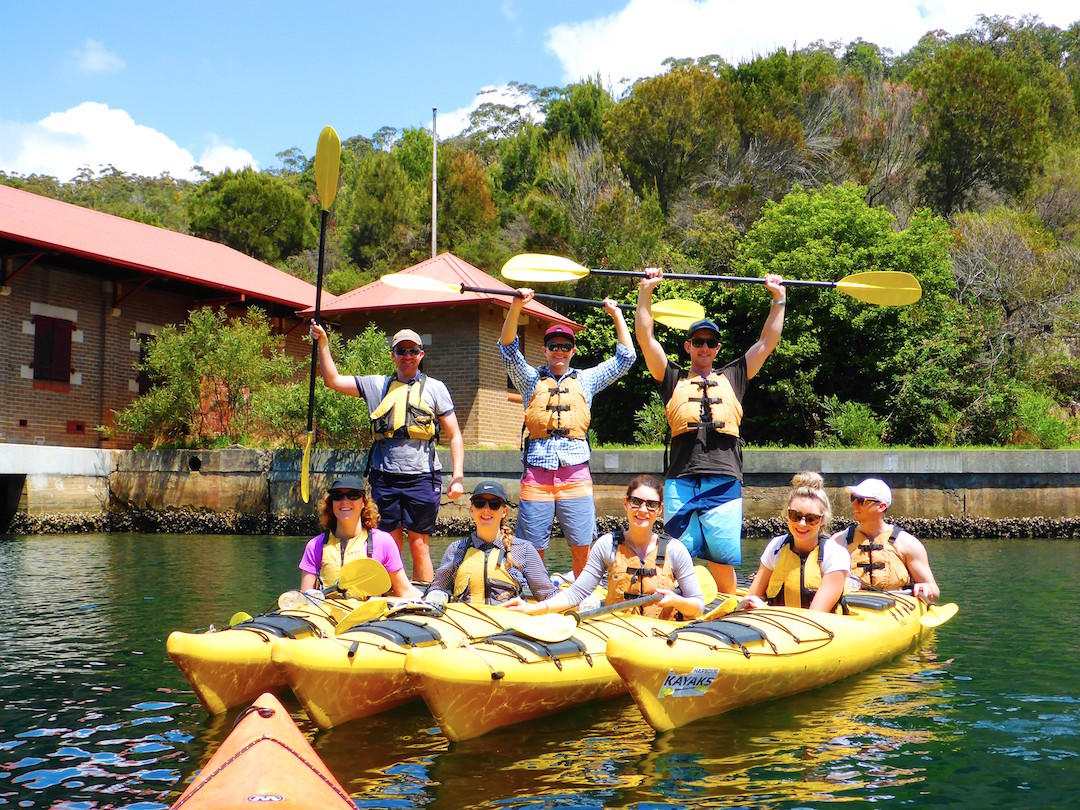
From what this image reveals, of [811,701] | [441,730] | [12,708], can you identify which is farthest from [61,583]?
[811,701]

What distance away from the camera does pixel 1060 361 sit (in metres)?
19.9

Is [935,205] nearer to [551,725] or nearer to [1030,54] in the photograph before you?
[1030,54]

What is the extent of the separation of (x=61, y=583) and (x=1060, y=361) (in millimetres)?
18103

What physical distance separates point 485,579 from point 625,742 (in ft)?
4.19

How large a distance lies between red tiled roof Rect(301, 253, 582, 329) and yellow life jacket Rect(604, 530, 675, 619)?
1455 cm

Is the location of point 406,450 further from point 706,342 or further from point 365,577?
point 706,342

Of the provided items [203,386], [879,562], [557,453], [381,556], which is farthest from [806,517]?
[203,386]

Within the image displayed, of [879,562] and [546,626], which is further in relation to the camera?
[879,562]

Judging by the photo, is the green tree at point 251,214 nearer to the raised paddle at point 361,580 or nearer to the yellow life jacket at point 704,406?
the yellow life jacket at point 704,406

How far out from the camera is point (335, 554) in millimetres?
5570

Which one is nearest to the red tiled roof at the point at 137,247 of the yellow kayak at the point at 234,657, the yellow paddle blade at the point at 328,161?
the yellow paddle blade at the point at 328,161

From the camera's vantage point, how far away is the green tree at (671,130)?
31.9 metres

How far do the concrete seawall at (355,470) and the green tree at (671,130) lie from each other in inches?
→ 668

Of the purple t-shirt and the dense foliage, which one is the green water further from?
the dense foliage
